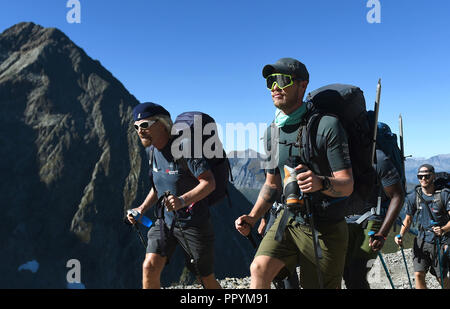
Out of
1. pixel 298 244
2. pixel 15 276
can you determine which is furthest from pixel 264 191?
pixel 15 276

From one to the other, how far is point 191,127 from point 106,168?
80.7 metres

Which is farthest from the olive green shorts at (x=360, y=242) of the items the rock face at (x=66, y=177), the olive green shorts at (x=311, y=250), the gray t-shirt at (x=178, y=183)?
the rock face at (x=66, y=177)

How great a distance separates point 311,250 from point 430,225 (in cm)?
538

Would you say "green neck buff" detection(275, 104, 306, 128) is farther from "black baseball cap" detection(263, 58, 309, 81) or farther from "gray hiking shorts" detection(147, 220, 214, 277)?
"gray hiking shorts" detection(147, 220, 214, 277)

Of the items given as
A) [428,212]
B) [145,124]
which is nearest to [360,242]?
[145,124]

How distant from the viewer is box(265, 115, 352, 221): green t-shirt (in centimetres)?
284

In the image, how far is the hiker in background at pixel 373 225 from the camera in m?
4.22

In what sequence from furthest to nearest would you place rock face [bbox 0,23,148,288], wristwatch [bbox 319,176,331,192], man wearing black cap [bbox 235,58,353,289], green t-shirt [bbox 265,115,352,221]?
rock face [bbox 0,23,148,288] < man wearing black cap [bbox 235,58,353,289] < green t-shirt [bbox 265,115,352,221] < wristwatch [bbox 319,176,331,192]

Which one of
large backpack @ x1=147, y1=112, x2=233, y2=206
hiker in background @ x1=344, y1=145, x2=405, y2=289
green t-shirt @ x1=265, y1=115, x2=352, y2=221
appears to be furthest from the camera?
large backpack @ x1=147, y1=112, x2=233, y2=206

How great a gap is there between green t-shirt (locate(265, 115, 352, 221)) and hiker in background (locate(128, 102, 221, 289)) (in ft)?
4.59

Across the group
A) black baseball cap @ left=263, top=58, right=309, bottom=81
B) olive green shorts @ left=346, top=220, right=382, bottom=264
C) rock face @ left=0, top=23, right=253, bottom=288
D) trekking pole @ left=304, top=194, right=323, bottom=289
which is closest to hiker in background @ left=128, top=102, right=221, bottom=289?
black baseball cap @ left=263, top=58, right=309, bottom=81

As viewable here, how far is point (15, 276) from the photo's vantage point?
6228 centimetres
